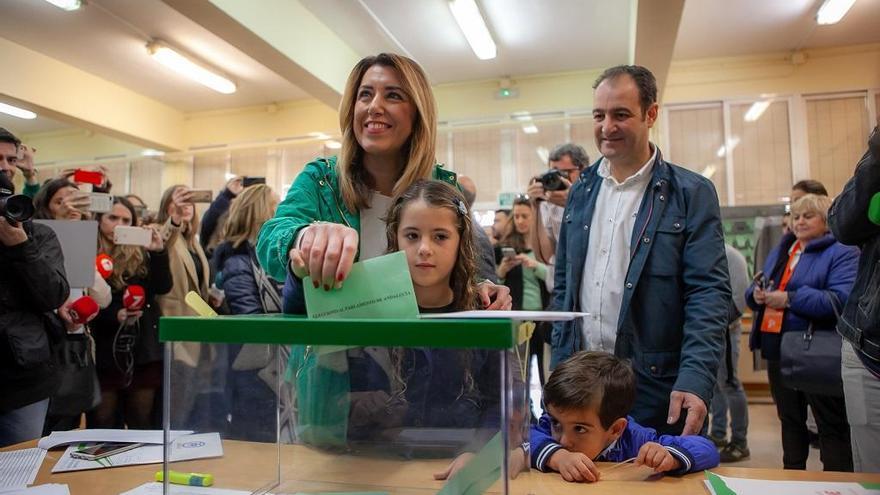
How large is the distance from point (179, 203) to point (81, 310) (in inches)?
37.9

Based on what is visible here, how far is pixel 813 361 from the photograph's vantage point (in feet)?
7.66

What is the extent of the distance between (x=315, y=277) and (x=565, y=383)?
2.25 ft

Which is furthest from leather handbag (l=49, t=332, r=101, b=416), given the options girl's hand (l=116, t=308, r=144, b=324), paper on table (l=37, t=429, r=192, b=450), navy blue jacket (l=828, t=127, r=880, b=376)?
navy blue jacket (l=828, t=127, r=880, b=376)

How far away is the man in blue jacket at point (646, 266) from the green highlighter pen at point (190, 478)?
106cm

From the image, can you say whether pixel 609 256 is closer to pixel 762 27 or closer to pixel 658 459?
pixel 658 459

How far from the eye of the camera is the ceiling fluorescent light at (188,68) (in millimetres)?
5602

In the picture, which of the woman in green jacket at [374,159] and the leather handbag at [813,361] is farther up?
the woman in green jacket at [374,159]

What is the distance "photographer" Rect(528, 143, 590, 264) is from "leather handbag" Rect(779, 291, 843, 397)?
1053 mm

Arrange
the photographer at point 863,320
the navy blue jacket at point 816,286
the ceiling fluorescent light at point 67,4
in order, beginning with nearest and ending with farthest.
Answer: the photographer at point 863,320 < the navy blue jacket at point 816,286 < the ceiling fluorescent light at point 67,4

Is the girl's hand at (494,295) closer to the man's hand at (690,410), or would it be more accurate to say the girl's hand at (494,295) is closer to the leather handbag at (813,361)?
the man's hand at (690,410)

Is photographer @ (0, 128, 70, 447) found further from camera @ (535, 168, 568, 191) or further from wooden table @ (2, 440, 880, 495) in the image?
camera @ (535, 168, 568, 191)

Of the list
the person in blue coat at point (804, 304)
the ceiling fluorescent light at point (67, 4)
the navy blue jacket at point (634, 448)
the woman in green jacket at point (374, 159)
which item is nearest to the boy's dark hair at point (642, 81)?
the woman in green jacket at point (374, 159)

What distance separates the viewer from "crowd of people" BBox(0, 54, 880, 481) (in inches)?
29.4

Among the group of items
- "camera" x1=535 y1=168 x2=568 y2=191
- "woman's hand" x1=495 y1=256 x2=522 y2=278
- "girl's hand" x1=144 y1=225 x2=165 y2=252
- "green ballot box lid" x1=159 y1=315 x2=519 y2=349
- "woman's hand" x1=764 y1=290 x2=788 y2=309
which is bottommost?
"woman's hand" x1=764 y1=290 x2=788 y2=309
